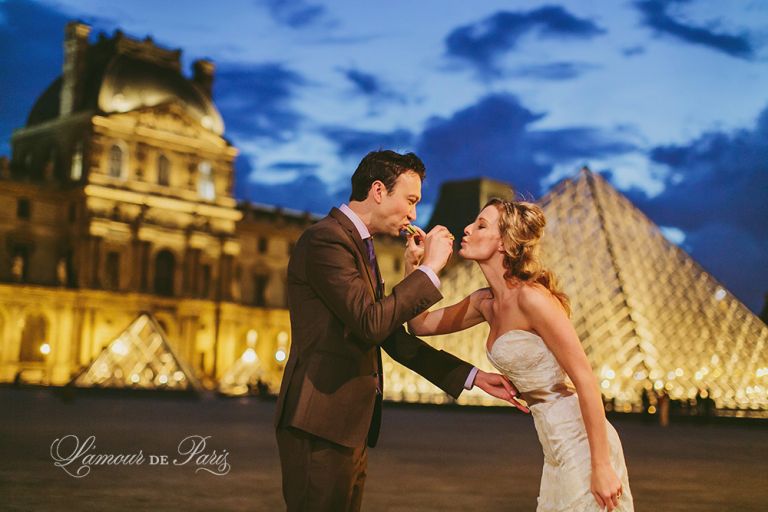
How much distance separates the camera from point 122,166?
2028 inches

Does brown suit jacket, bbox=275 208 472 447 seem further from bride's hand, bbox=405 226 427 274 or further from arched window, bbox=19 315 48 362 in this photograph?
arched window, bbox=19 315 48 362

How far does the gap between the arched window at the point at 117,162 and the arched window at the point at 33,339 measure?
7.61m

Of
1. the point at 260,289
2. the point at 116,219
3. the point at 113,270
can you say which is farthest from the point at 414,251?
the point at 260,289

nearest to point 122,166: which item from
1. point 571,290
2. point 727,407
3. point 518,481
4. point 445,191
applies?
point 571,290

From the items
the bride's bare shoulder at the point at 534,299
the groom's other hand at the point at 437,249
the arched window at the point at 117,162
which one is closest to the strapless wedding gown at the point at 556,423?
the bride's bare shoulder at the point at 534,299

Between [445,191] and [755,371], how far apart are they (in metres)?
56.5

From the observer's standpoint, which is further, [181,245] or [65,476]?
[181,245]

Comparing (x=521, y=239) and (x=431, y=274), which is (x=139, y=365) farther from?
(x=431, y=274)

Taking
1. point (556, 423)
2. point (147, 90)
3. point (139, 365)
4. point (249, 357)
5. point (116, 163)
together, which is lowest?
point (139, 365)

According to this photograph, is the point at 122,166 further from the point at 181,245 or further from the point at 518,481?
the point at 518,481

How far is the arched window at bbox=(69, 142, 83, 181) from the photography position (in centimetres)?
5094

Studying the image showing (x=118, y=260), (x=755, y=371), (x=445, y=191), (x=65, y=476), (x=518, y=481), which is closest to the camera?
(x=65, y=476)

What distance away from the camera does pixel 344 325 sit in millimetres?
3443

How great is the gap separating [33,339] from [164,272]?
7.58 metres
